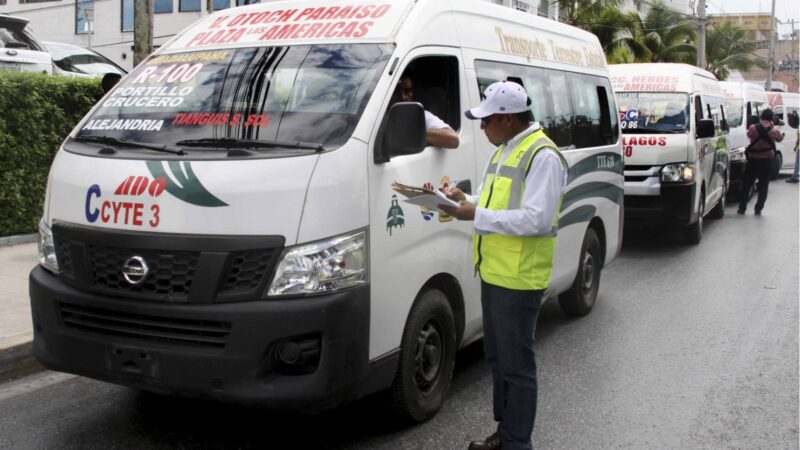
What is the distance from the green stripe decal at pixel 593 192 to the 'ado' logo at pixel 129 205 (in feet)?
10.4

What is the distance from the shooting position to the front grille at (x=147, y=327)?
11.9ft

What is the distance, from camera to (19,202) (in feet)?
28.8

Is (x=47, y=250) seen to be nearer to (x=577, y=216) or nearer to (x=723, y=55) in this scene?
(x=577, y=216)

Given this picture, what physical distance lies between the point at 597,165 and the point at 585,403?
2.65 meters

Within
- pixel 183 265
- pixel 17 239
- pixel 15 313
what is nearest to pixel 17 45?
pixel 17 239

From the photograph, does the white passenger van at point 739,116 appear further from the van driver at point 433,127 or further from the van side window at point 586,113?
the van driver at point 433,127

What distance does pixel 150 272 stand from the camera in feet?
12.2

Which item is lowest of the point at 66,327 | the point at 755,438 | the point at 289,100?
the point at 755,438

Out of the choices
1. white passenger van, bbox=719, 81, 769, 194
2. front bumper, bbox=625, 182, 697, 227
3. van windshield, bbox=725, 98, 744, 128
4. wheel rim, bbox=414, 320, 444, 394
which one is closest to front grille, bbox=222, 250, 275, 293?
wheel rim, bbox=414, 320, 444, 394

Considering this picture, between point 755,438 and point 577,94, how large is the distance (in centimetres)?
328

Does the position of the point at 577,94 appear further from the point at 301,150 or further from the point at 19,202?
the point at 19,202

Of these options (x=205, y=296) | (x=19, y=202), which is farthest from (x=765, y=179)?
(x=205, y=296)

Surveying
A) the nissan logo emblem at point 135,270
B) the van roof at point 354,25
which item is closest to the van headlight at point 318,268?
the nissan logo emblem at point 135,270

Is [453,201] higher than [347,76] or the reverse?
the reverse
